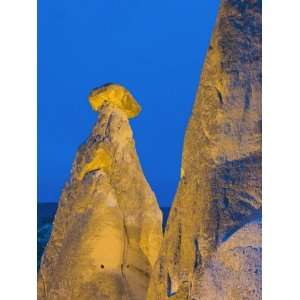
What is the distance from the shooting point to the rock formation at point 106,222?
162 inches

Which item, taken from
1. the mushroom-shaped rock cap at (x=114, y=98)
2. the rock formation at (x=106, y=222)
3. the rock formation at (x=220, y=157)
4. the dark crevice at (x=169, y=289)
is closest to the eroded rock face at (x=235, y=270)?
the rock formation at (x=220, y=157)

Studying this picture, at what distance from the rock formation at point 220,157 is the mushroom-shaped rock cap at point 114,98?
1259 millimetres

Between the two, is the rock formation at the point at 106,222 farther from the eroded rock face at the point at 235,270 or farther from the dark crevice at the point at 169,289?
the eroded rock face at the point at 235,270

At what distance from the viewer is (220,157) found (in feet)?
10.2

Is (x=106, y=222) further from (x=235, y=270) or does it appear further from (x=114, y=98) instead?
(x=235, y=270)

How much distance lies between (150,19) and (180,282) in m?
3.88

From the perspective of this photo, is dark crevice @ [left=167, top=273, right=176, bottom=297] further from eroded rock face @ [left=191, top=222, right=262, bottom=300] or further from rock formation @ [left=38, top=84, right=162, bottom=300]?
rock formation @ [left=38, top=84, right=162, bottom=300]

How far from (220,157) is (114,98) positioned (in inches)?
63.7

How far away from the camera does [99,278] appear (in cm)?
407

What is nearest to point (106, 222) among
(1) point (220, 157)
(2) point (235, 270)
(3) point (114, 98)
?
(3) point (114, 98)

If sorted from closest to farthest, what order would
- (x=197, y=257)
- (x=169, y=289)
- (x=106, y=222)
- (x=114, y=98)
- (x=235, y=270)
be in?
(x=235, y=270), (x=197, y=257), (x=169, y=289), (x=106, y=222), (x=114, y=98)
